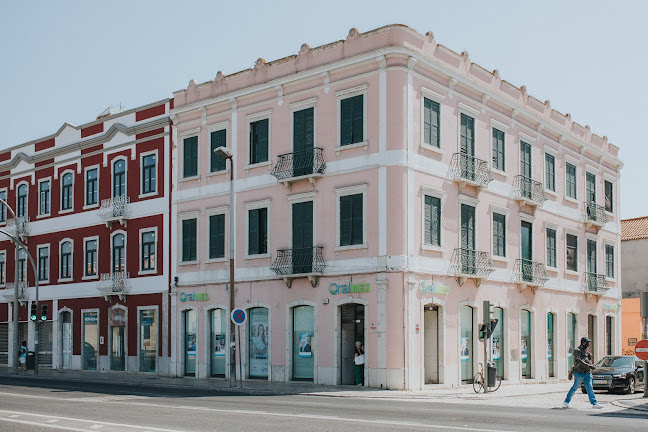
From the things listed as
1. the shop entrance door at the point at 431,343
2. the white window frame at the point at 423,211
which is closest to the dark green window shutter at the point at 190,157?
the white window frame at the point at 423,211

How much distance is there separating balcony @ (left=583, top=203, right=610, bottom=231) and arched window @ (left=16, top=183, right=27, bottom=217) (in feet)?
95.3

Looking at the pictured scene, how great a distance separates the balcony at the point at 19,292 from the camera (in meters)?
45.6

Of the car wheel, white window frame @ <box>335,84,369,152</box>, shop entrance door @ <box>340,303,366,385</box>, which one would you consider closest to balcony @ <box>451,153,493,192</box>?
white window frame @ <box>335,84,369,152</box>

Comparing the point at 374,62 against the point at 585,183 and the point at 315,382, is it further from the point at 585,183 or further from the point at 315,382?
the point at 585,183

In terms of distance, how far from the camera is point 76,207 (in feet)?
139

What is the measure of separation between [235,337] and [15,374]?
13348 millimetres

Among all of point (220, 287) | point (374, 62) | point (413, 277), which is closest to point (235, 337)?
point (220, 287)

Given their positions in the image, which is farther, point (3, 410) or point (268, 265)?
point (268, 265)

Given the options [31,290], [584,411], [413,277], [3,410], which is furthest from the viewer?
[31,290]

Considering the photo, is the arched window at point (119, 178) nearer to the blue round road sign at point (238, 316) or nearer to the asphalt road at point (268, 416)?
the blue round road sign at point (238, 316)

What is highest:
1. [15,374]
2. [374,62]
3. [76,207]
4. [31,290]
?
[374,62]

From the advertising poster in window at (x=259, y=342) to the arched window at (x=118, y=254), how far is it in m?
9.01

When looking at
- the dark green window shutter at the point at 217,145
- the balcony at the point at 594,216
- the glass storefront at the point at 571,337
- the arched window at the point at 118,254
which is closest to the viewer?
the dark green window shutter at the point at 217,145

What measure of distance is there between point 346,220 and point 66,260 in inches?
738
